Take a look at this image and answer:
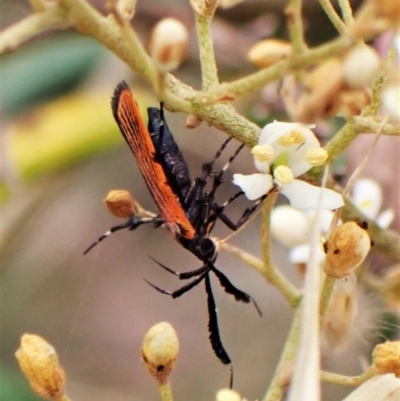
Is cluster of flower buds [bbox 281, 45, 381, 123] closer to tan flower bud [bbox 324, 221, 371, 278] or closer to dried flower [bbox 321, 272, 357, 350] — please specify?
tan flower bud [bbox 324, 221, 371, 278]

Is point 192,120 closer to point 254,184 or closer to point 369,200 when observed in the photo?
point 254,184

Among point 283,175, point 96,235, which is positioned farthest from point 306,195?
point 96,235

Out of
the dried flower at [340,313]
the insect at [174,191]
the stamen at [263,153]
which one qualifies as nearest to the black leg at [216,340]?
the insect at [174,191]

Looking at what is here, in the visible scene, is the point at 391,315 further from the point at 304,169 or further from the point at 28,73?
the point at 28,73

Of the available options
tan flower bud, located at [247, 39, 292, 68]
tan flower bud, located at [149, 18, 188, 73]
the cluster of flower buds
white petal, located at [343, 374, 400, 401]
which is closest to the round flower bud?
the cluster of flower buds

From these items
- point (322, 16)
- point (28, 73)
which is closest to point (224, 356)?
point (322, 16)

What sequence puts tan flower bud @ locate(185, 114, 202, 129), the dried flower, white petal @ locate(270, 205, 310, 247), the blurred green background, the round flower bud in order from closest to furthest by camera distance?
the round flower bud < tan flower bud @ locate(185, 114, 202, 129) < the dried flower < white petal @ locate(270, 205, 310, 247) < the blurred green background

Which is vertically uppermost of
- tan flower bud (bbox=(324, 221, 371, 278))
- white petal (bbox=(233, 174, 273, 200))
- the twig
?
the twig
